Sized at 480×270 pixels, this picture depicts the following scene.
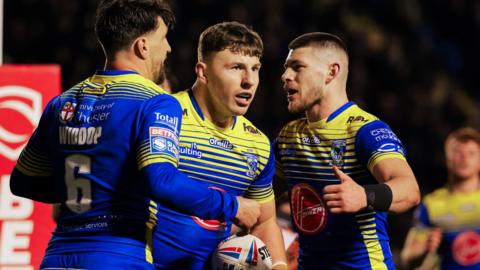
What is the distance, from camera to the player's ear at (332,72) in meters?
5.28

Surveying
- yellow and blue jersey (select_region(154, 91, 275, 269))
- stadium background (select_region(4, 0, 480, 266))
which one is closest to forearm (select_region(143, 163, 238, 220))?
yellow and blue jersey (select_region(154, 91, 275, 269))

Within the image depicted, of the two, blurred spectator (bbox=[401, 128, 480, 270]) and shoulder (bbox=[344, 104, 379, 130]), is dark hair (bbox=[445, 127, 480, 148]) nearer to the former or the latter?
blurred spectator (bbox=[401, 128, 480, 270])

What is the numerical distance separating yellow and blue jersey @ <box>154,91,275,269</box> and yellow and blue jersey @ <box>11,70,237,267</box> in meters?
0.47

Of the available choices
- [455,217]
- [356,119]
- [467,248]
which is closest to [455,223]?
[455,217]

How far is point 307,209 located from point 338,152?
14.8 inches

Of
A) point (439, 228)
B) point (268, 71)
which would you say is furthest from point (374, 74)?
point (439, 228)

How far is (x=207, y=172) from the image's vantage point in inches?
Answer: 184

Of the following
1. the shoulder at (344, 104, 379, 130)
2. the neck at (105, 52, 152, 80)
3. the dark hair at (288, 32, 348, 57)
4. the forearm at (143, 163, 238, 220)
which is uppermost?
the dark hair at (288, 32, 348, 57)

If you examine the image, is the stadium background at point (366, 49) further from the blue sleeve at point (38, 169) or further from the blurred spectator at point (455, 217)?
the blue sleeve at point (38, 169)

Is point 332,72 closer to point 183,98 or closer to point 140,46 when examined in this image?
point 183,98

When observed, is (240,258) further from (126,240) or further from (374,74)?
(374,74)

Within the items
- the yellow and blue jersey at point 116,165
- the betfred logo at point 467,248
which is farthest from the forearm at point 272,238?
the betfred logo at point 467,248

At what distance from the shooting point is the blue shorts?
3807 mm

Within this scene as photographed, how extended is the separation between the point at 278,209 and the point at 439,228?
4.66ft
